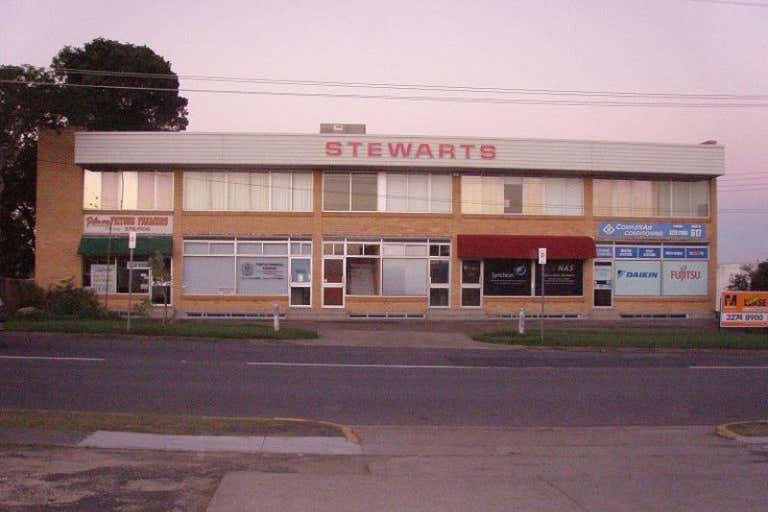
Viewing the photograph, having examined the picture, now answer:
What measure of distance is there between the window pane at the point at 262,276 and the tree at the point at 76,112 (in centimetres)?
783

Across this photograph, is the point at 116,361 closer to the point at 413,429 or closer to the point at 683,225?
the point at 413,429

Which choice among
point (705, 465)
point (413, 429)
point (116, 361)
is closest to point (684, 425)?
point (705, 465)

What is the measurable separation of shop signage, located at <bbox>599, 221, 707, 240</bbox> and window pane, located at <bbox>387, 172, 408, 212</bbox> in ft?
26.6

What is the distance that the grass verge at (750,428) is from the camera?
452 inches

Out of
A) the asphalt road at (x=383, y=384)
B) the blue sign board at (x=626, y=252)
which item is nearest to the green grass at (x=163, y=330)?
the asphalt road at (x=383, y=384)

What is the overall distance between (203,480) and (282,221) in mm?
25835

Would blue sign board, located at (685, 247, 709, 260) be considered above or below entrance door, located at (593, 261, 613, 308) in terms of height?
above

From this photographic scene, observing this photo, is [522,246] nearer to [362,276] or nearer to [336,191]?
[362,276]

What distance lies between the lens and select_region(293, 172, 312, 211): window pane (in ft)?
111

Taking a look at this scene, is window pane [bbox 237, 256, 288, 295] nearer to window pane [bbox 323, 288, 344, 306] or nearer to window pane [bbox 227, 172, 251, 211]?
window pane [bbox 323, 288, 344, 306]

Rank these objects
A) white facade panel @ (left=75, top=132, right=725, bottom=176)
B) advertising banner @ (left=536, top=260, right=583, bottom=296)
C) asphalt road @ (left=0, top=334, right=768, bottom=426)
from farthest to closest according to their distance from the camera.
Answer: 1. advertising banner @ (left=536, top=260, right=583, bottom=296)
2. white facade panel @ (left=75, top=132, right=725, bottom=176)
3. asphalt road @ (left=0, top=334, right=768, bottom=426)

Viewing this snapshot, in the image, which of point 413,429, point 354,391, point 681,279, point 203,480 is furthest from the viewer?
point 681,279

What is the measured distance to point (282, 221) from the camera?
3375 cm

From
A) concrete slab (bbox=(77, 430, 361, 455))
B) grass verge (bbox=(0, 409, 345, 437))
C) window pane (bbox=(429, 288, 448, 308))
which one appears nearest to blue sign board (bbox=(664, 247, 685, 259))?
window pane (bbox=(429, 288, 448, 308))
